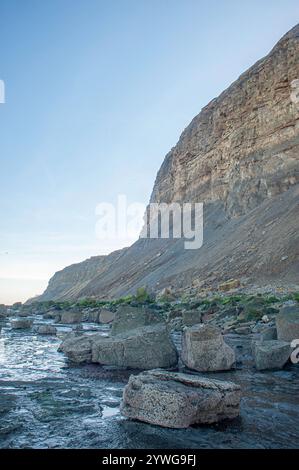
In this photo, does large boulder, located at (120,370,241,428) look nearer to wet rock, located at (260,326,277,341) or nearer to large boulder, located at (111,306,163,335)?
wet rock, located at (260,326,277,341)

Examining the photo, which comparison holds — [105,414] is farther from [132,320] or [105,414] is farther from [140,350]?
[132,320]

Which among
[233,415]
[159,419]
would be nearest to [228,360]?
[233,415]

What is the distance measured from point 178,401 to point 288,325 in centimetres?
645

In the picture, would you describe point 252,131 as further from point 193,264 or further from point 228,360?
point 228,360

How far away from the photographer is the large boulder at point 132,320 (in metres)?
14.1

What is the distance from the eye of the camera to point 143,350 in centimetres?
1059

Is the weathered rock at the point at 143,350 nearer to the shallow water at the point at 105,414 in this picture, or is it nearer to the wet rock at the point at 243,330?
the shallow water at the point at 105,414

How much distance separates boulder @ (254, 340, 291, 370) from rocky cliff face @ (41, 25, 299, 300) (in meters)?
20.7

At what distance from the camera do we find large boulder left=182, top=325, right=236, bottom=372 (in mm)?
10062

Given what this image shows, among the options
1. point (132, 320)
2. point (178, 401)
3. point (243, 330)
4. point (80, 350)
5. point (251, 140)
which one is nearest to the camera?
point (178, 401)

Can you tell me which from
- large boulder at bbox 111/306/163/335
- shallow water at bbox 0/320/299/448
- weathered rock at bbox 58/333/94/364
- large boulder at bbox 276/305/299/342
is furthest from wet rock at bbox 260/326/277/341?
weathered rock at bbox 58/333/94/364

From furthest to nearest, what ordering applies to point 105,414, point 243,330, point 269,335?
point 243,330
point 269,335
point 105,414

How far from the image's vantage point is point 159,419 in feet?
20.2

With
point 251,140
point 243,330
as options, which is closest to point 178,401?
point 243,330
